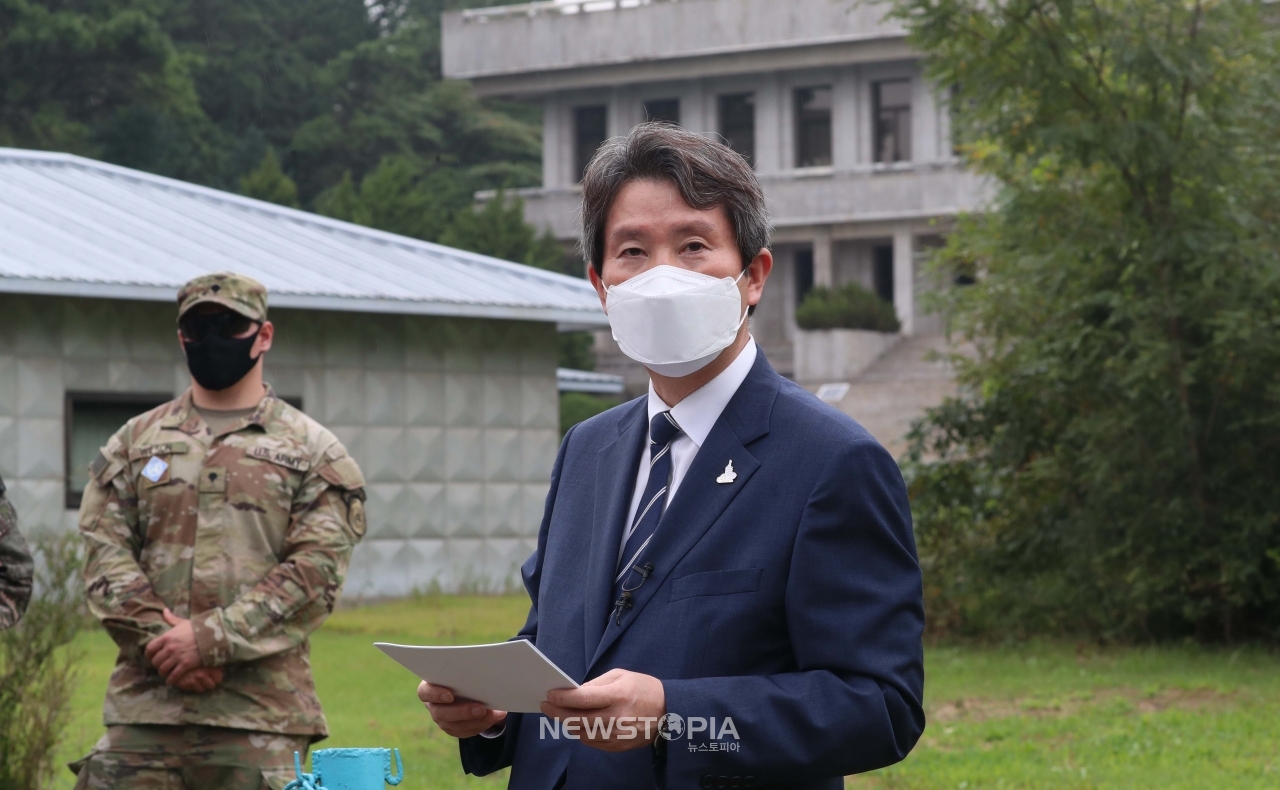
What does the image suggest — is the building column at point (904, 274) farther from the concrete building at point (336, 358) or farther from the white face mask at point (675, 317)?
the white face mask at point (675, 317)

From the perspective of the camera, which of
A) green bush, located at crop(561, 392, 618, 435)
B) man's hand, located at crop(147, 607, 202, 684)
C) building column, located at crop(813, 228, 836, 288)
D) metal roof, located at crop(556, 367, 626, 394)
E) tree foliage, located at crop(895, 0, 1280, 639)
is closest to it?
man's hand, located at crop(147, 607, 202, 684)

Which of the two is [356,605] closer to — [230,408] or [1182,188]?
[1182,188]

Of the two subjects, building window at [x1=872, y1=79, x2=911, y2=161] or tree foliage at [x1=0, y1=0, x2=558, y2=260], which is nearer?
tree foliage at [x1=0, y1=0, x2=558, y2=260]

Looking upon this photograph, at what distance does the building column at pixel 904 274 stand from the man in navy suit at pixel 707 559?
140 ft

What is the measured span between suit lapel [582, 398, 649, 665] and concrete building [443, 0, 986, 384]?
131ft

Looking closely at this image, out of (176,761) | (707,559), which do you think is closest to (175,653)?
(176,761)

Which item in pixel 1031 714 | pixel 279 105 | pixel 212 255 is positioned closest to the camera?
pixel 1031 714

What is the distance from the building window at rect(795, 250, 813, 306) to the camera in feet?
161

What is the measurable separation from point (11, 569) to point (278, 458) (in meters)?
1.07

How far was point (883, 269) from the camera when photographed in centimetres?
4841

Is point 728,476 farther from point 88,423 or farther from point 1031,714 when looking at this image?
point 88,423

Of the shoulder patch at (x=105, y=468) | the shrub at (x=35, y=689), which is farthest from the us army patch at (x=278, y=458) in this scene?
the shrub at (x=35, y=689)

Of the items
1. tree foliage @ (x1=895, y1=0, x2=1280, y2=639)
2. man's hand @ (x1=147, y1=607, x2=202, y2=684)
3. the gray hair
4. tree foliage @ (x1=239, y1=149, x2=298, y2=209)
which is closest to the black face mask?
man's hand @ (x1=147, y1=607, x2=202, y2=684)

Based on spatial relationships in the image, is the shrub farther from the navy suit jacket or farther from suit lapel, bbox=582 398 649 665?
the navy suit jacket
